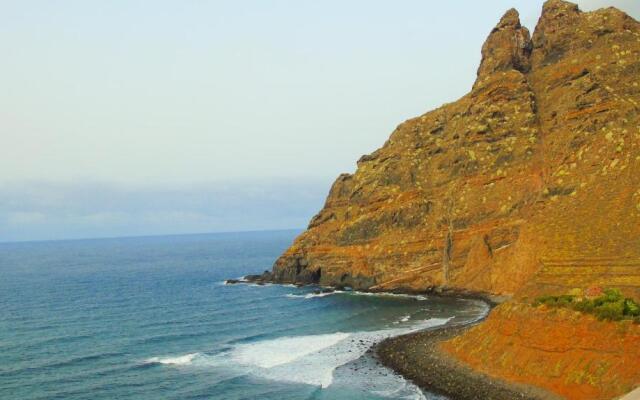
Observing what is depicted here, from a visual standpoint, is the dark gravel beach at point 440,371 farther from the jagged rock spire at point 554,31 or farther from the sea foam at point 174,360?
the jagged rock spire at point 554,31

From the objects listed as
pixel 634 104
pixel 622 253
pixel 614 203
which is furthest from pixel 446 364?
pixel 634 104

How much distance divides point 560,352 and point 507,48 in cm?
8599

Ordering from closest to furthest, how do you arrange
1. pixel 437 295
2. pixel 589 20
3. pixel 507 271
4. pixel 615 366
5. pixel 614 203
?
pixel 615 366 → pixel 614 203 → pixel 507 271 → pixel 437 295 → pixel 589 20

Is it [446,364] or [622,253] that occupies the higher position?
[622,253]

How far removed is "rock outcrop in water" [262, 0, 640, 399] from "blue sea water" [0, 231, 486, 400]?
8.37 meters

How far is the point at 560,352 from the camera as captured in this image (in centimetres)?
4662

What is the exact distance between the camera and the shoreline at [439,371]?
4653 cm

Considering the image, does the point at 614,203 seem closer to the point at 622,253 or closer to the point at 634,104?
the point at 622,253

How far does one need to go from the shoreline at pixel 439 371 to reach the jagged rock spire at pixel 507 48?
221ft

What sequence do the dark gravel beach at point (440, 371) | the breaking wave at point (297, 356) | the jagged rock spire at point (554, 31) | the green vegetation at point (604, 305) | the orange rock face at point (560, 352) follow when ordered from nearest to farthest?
the orange rock face at point (560, 352), the green vegetation at point (604, 305), the dark gravel beach at point (440, 371), the breaking wave at point (297, 356), the jagged rock spire at point (554, 31)

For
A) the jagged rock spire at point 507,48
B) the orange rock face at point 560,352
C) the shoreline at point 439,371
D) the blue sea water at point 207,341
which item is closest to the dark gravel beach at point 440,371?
the shoreline at point 439,371

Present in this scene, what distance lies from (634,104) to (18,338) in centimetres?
9605

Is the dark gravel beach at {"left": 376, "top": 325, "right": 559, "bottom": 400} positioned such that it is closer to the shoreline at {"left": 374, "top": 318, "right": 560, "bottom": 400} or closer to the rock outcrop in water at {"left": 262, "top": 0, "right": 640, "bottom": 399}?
the shoreline at {"left": 374, "top": 318, "right": 560, "bottom": 400}

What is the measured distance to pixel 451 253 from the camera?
97875mm
